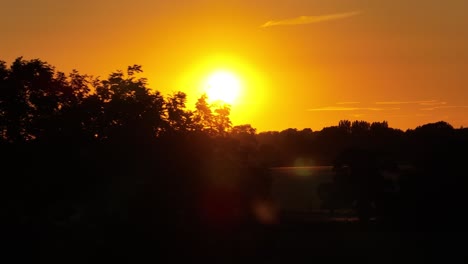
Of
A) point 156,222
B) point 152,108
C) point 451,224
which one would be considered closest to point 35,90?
point 152,108

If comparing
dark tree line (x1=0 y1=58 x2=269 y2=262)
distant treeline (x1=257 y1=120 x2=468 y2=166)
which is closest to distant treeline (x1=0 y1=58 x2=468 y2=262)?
dark tree line (x1=0 y1=58 x2=269 y2=262)

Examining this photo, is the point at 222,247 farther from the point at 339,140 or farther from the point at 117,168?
the point at 339,140

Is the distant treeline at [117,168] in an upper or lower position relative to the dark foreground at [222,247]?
upper

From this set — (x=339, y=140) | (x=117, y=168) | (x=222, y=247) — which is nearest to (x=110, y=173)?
(x=117, y=168)

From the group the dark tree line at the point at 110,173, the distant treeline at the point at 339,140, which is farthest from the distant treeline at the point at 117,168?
the distant treeline at the point at 339,140

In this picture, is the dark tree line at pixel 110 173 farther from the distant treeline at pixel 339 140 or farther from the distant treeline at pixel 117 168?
the distant treeline at pixel 339 140

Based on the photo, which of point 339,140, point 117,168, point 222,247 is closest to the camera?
point 222,247

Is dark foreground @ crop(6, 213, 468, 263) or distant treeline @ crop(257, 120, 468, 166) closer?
dark foreground @ crop(6, 213, 468, 263)

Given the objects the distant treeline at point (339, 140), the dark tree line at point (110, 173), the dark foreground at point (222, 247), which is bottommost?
the dark foreground at point (222, 247)

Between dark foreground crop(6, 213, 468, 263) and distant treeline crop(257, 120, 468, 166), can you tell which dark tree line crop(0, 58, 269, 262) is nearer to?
dark foreground crop(6, 213, 468, 263)

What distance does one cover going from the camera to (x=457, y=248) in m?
29.8

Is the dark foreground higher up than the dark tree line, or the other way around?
the dark tree line

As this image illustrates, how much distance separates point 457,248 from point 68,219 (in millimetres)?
14901

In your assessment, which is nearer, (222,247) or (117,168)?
(222,247)
